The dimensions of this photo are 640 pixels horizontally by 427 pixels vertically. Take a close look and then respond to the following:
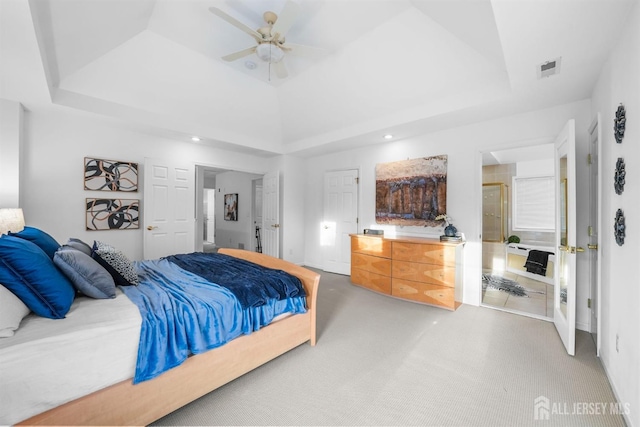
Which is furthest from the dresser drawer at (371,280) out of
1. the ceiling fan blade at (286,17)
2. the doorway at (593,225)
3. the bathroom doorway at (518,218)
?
the ceiling fan blade at (286,17)

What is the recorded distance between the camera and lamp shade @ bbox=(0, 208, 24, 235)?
2305 millimetres

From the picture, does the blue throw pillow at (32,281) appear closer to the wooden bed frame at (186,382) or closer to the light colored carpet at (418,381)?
the wooden bed frame at (186,382)

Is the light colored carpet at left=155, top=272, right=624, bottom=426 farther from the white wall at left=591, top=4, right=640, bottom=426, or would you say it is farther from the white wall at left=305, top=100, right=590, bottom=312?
the white wall at left=305, top=100, right=590, bottom=312

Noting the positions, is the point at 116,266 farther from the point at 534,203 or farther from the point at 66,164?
the point at 534,203

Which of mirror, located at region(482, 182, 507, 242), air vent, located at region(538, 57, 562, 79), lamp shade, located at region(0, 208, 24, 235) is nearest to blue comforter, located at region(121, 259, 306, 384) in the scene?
lamp shade, located at region(0, 208, 24, 235)

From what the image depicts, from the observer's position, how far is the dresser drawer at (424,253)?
10.9ft

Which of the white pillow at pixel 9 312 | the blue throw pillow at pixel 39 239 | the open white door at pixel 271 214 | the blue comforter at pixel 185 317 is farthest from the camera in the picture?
the open white door at pixel 271 214

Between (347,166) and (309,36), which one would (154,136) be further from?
(347,166)

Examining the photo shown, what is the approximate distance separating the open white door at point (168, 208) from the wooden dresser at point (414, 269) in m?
2.87

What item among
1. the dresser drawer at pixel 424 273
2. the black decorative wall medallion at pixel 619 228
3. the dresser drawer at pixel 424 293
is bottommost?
the dresser drawer at pixel 424 293

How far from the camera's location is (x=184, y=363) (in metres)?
1.60

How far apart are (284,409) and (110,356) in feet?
3.37

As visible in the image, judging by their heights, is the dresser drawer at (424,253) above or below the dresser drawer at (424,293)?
above

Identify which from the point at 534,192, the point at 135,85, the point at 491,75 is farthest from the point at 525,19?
the point at 534,192
